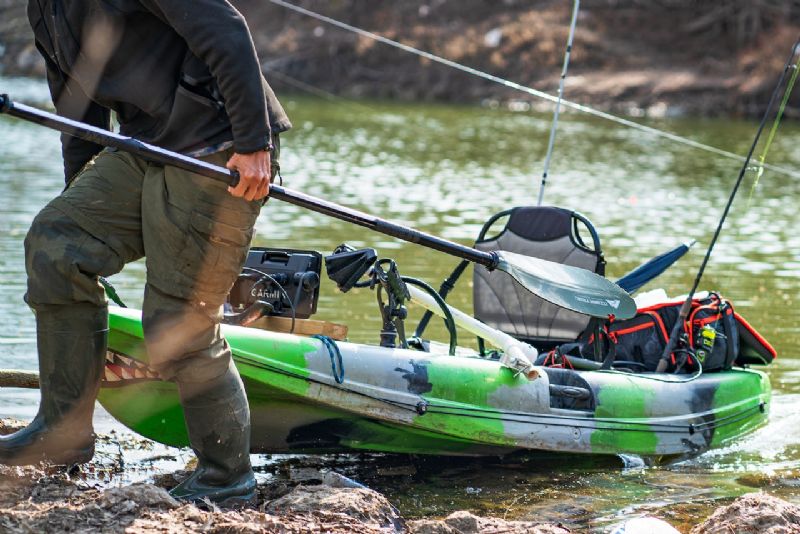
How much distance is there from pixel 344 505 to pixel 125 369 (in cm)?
117

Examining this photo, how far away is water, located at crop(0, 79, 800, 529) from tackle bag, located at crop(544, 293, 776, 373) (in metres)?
0.48

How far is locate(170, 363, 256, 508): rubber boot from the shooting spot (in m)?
4.18

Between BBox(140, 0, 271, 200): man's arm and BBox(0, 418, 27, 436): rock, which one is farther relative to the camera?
BBox(0, 418, 27, 436): rock

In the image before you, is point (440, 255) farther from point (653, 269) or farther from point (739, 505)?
point (739, 505)

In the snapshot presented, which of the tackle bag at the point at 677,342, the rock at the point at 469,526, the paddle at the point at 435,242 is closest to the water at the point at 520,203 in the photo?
the tackle bag at the point at 677,342

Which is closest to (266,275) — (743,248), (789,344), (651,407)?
(651,407)

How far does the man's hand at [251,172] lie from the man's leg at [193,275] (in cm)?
6

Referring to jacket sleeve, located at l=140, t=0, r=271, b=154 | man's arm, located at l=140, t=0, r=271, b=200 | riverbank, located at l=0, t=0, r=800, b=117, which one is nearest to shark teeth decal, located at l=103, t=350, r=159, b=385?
man's arm, located at l=140, t=0, r=271, b=200

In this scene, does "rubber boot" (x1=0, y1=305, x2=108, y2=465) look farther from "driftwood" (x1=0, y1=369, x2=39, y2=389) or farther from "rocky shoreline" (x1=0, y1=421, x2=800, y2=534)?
"driftwood" (x1=0, y1=369, x2=39, y2=389)

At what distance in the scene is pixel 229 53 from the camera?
3807 mm

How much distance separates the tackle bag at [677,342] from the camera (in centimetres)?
652

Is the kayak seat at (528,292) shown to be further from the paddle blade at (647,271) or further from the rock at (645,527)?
the rock at (645,527)

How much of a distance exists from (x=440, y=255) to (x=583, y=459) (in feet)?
18.6

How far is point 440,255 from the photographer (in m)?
11.6
